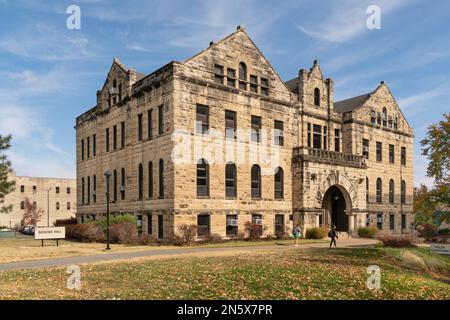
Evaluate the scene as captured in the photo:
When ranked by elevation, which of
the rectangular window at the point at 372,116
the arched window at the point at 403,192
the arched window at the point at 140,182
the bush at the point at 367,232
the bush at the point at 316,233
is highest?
the rectangular window at the point at 372,116

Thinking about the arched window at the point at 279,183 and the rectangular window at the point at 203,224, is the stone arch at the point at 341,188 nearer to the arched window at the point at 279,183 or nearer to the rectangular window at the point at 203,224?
the arched window at the point at 279,183

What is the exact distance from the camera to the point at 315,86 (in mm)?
39625

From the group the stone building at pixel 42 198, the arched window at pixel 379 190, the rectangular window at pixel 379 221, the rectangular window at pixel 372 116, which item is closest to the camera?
the rectangular window at pixel 379 221

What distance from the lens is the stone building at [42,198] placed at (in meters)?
82.9

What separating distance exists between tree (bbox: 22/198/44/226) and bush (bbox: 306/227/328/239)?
6445 cm

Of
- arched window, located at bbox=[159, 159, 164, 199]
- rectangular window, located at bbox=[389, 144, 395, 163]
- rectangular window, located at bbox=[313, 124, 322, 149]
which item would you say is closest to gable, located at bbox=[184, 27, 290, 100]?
rectangular window, located at bbox=[313, 124, 322, 149]

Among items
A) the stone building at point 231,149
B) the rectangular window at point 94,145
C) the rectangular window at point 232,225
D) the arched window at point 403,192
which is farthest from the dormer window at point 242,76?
the arched window at point 403,192

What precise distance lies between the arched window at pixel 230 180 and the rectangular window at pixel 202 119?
11.5 feet

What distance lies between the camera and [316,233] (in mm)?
34344

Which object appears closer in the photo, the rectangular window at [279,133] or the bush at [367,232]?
the rectangular window at [279,133]

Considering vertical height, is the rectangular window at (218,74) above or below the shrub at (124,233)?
above
